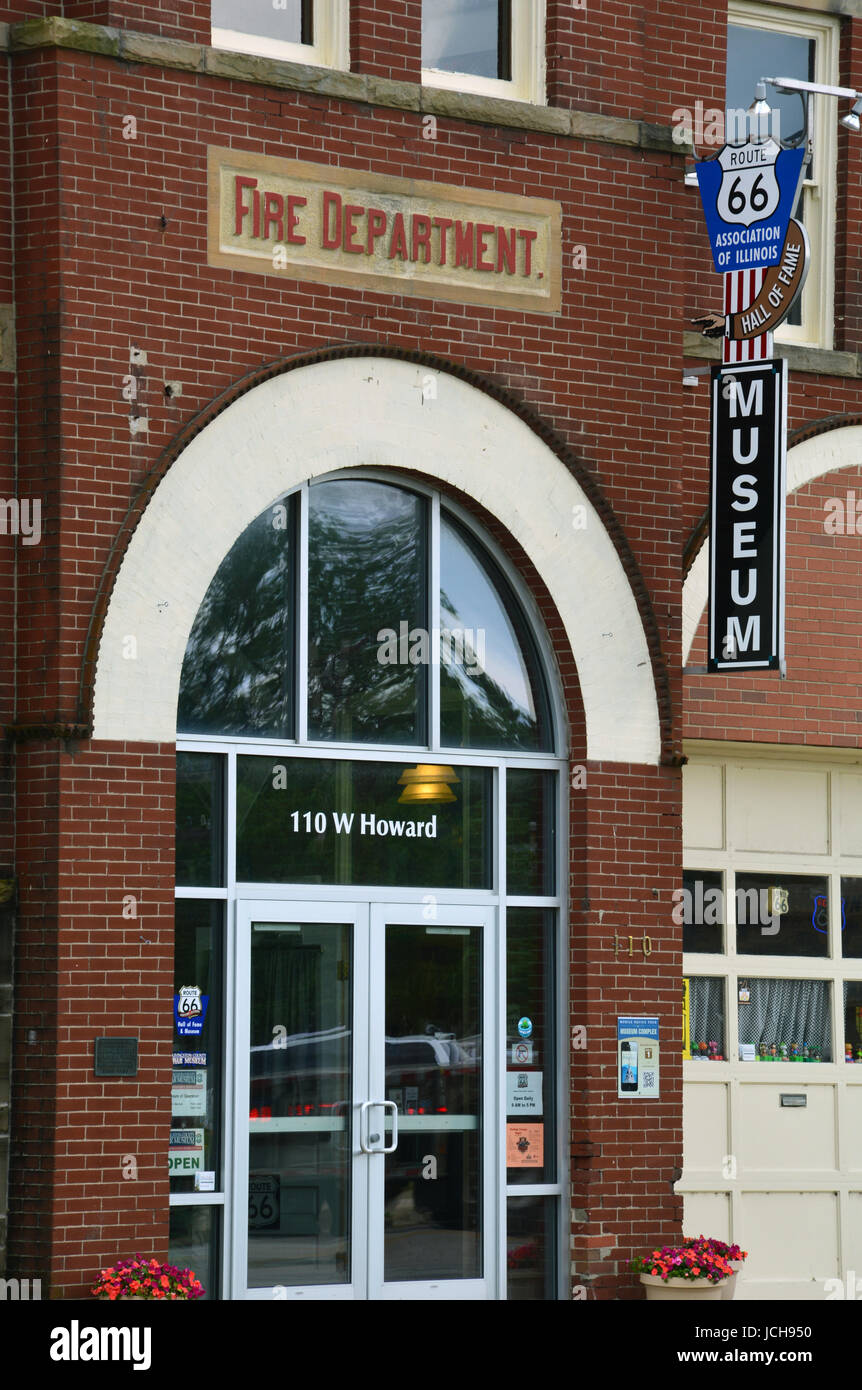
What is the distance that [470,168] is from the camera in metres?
11.8

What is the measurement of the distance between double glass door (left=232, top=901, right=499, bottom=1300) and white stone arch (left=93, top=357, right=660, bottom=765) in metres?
1.43

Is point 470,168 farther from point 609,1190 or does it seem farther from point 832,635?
point 609,1190

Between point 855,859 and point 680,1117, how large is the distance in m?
2.72

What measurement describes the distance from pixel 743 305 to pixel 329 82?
2671mm

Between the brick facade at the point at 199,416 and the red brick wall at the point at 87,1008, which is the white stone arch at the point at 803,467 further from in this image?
the red brick wall at the point at 87,1008

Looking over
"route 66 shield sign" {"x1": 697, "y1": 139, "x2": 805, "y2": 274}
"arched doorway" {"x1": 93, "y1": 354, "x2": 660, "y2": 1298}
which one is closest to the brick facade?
"arched doorway" {"x1": 93, "y1": 354, "x2": 660, "y2": 1298}

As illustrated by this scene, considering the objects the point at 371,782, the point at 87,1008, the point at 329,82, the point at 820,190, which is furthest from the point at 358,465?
the point at 820,190

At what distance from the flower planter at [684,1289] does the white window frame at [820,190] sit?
6.20 metres

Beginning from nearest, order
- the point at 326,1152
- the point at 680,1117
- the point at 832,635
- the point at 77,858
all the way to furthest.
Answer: the point at 77,858
the point at 326,1152
the point at 680,1117
the point at 832,635

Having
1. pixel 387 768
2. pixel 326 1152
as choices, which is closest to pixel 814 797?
pixel 387 768

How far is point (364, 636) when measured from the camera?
11.6 m

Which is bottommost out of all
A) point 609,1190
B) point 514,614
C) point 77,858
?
point 609,1190

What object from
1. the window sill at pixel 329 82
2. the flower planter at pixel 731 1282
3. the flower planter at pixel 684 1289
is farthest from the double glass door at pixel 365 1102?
the window sill at pixel 329 82

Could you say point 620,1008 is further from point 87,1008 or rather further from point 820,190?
point 820,190
